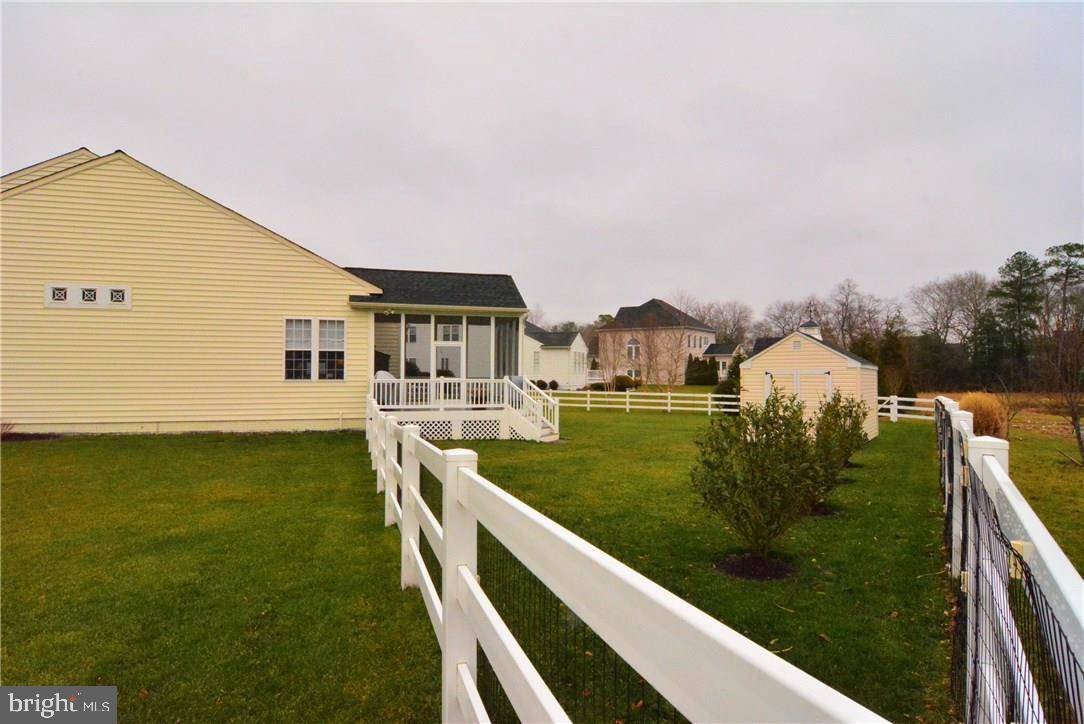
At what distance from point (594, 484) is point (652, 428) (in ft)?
30.9

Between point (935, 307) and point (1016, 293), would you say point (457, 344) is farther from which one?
point (935, 307)

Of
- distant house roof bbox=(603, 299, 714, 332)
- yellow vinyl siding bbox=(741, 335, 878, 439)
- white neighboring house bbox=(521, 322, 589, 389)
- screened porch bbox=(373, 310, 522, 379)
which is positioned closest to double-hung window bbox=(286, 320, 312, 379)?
screened porch bbox=(373, 310, 522, 379)

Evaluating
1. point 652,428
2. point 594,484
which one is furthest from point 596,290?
point 594,484

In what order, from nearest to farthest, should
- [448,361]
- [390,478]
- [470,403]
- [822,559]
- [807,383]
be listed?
[822,559] → [390,478] → [470,403] → [807,383] → [448,361]

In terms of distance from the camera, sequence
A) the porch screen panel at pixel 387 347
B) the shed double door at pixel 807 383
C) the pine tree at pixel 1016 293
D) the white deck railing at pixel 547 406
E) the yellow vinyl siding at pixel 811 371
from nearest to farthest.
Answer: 1. the white deck railing at pixel 547 406
2. the yellow vinyl siding at pixel 811 371
3. the shed double door at pixel 807 383
4. the porch screen panel at pixel 387 347
5. the pine tree at pixel 1016 293

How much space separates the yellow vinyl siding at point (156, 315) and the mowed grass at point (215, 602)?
587 cm

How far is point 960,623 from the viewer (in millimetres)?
3459

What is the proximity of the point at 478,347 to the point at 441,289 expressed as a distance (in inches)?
76.3

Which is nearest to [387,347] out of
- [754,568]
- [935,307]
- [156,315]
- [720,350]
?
[156,315]

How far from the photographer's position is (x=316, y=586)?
4523 millimetres

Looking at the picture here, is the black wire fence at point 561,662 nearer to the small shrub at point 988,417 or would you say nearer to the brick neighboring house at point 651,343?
the small shrub at point 988,417

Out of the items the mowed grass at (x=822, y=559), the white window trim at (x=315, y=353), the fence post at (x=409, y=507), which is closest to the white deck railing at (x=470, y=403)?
the white window trim at (x=315, y=353)

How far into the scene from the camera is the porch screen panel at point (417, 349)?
1644 centimetres

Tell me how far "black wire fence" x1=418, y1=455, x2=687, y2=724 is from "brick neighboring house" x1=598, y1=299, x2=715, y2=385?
39171 millimetres
